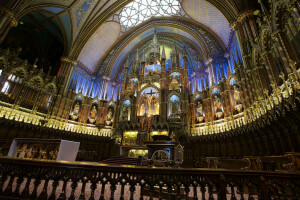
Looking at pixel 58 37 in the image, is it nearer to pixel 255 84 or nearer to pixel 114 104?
pixel 114 104

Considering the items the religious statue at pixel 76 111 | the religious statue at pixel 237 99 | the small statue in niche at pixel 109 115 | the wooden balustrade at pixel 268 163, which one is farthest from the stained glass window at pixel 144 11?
the wooden balustrade at pixel 268 163

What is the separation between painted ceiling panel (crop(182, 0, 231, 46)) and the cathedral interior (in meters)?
0.15

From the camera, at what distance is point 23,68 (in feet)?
43.2

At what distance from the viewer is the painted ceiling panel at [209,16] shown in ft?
49.7

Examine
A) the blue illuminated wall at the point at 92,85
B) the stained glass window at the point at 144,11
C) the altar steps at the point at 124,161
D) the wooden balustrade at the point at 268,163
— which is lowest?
the altar steps at the point at 124,161

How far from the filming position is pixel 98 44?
811 inches

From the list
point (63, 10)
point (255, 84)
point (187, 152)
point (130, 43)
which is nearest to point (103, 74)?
point (130, 43)

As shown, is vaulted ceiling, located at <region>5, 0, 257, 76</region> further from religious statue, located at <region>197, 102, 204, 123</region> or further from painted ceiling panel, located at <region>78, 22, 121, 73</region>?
religious statue, located at <region>197, 102, 204, 123</region>

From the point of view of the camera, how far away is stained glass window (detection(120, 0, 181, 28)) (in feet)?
66.0

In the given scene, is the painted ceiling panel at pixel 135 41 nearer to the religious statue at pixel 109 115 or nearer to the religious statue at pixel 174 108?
the religious statue at pixel 109 115

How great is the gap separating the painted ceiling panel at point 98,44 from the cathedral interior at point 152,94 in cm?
14

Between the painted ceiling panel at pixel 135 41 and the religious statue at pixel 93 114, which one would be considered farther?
the painted ceiling panel at pixel 135 41

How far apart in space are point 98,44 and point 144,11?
27.8 feet

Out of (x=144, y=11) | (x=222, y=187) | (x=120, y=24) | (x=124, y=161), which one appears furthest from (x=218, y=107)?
(x=120, y=24)
